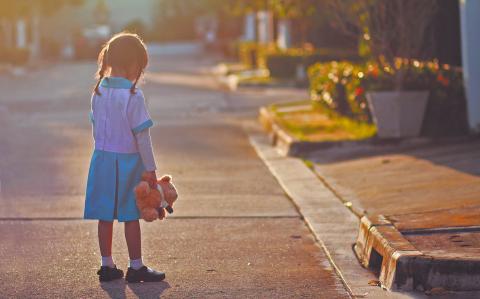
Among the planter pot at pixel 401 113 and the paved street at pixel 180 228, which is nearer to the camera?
the paved street at pixel 180 228

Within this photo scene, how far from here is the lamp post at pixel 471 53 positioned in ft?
44.4

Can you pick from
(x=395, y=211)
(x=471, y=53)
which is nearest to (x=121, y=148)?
(x=395, y=211)

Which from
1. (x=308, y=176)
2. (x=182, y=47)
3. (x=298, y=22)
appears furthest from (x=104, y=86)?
(x=182, y=47)

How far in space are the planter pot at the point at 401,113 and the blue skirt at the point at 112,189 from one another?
6984 millimetres

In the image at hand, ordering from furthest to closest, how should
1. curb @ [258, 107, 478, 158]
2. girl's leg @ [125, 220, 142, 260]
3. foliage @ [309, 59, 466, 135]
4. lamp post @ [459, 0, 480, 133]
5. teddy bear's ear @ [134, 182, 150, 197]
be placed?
foliage @ [309, 59, 466, 135]
lamp post @ [459, 0, 480, 133]
curb @ [258, 107, 478, 158]
girl's leg @ [125, 220, 142, 260]
teddy bear's ear @ [134, 182, 150, 197]

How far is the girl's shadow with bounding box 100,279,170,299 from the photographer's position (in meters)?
6.64

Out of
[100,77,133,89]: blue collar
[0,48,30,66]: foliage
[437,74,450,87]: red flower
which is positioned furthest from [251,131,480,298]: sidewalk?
[0,48,30,66]: foliage

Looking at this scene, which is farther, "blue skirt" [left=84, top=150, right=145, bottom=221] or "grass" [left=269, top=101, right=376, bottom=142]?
"grass" [left=269, top=101, right=376, bottom=142]

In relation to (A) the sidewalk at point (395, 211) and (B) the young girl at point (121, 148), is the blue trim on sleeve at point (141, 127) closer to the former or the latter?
(B) the young girl at point (121, 148)

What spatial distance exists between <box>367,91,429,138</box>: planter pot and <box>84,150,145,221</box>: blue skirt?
6.98 m

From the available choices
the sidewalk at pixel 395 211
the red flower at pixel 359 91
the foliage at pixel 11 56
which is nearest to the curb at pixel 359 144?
the sidewalk at pixel 395 211

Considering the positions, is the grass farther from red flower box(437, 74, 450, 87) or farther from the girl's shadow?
the girl's shadow

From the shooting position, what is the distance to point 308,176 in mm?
11781

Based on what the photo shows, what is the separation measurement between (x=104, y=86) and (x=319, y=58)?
21.9 metres
